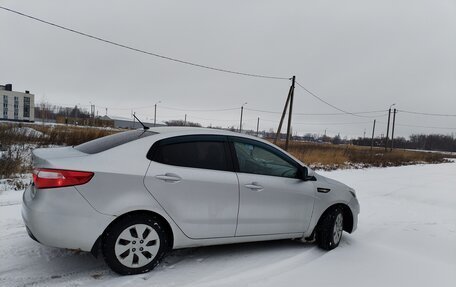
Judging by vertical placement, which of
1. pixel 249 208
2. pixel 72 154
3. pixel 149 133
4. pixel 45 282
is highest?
pixel 149 133

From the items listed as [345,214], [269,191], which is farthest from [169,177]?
[345,214]

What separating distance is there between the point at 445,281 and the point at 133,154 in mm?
3679

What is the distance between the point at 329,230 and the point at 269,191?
1.16m

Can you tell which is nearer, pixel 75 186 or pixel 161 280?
pixel 75 186

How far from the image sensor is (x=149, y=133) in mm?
3750

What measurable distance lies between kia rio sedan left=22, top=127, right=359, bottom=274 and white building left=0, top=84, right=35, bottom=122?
89.4 m

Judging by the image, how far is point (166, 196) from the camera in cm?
335

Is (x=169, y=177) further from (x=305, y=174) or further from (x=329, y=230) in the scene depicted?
(x=329, y=230)

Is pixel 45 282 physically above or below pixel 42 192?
below

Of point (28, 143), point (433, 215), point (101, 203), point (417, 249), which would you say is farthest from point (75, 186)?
point (28, 143)

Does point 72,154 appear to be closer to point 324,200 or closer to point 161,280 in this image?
point 161,280

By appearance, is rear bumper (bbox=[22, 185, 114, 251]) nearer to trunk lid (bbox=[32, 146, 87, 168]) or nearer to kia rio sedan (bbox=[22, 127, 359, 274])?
kia rio sedan (bbox=[22, 127, 359, 274])

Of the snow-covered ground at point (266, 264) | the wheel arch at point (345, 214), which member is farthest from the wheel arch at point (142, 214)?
the wheel arch at point (345, 214)

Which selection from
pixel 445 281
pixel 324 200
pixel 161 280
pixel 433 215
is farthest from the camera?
pixel 433 215
